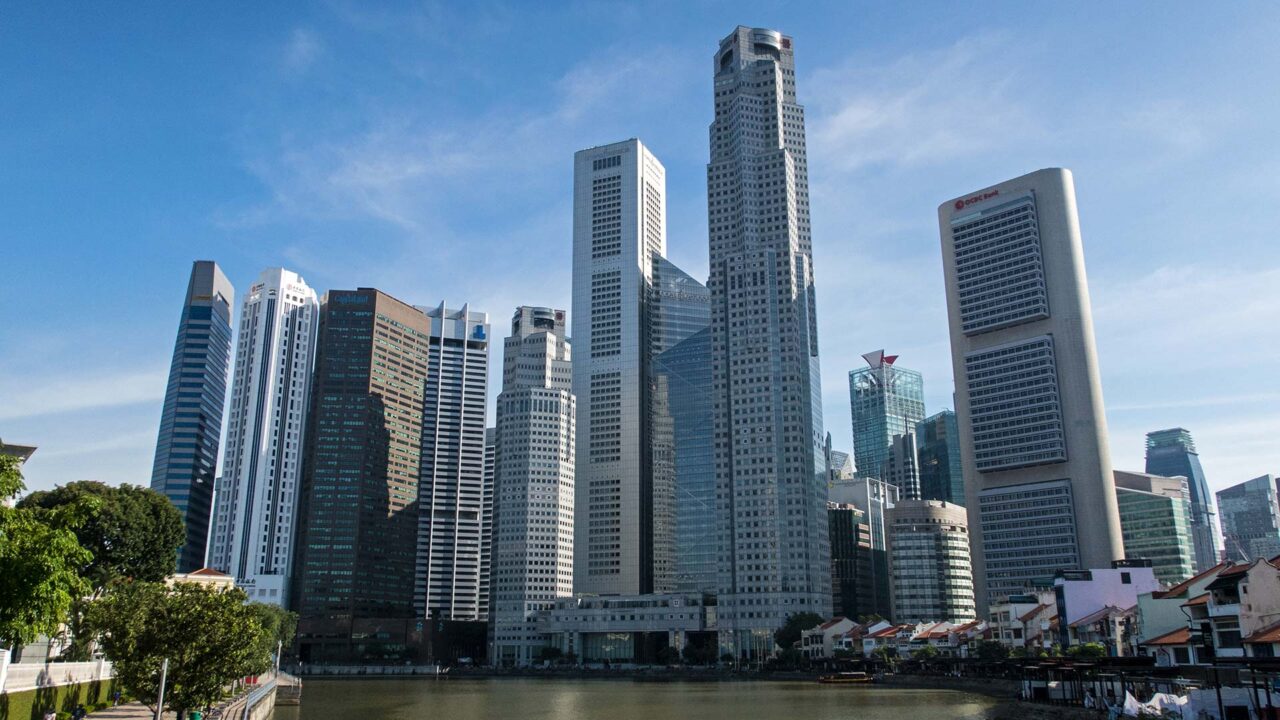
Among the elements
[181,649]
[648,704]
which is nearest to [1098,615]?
[648,704]

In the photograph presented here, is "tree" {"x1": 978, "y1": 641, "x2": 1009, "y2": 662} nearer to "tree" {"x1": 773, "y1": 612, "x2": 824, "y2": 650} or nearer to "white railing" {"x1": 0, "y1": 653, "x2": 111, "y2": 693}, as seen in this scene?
"tree" {"x1": 773, "y1": 612, "x2": 824, "y2": 650}

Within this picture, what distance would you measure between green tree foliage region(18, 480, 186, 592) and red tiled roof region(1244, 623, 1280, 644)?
290ft

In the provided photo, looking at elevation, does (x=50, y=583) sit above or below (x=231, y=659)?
above

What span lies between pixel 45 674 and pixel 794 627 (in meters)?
156

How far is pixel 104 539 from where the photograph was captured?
82.1 metres

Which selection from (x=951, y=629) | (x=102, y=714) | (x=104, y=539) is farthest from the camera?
(x=951, y=629)

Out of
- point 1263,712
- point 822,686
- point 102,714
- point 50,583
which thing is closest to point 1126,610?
point 822,686

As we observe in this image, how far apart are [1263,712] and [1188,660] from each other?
2506cm

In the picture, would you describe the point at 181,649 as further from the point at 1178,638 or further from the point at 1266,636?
the point at 1178,638

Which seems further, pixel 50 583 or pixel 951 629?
pixel 951 629

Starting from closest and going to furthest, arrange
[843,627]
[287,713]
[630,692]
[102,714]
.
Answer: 1. [102,714]
2. [287,713]
3. [630,692]
4. [843,627]

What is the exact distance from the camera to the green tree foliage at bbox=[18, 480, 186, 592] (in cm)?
8150

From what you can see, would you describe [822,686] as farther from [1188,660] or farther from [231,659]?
[231,659]

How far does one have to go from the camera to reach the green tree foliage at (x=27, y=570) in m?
35.2
